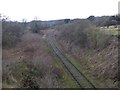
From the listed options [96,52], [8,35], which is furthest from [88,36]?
[8,35]

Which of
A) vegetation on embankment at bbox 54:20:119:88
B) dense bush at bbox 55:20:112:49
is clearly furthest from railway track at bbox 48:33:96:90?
dense bush at bbox 55:20:112:49

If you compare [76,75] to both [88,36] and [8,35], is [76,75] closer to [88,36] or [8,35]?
[88,36]

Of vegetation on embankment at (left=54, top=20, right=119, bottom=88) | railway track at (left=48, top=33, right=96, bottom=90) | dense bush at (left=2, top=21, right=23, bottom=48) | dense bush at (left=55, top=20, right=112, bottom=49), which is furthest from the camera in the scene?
dense bush at (left=2, top=21, right=23, bottom=48)

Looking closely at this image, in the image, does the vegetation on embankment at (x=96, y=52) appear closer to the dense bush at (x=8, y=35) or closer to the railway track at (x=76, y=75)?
the railway track at (x=76, y=75)

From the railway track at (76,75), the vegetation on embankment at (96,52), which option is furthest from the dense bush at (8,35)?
the railway track at (76,75)

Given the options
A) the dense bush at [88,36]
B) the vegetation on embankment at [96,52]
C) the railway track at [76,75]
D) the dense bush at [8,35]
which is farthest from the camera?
the dense bush at [8,35]

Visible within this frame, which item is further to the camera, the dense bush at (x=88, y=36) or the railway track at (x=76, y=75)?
the dense bush at (x=88, y=36)

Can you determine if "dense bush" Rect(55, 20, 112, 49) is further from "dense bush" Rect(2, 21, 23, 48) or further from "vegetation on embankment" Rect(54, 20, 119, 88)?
"dense bush" Rect(2, 21, 23, 48)

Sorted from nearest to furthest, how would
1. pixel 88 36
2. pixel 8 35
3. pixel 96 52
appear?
pixel 96 52, pixel 88 36, pixel 8 35

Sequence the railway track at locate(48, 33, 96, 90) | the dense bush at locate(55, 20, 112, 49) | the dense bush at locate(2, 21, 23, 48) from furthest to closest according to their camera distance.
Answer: the dense bush at locate(2, 21, 23, 48)
the dense bush at locate(55, 20, 112, 49)
the railway track at locate(48, 33, 96, 90)

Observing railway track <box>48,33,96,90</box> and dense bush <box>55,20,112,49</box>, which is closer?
railway track <box>48,33,96,90</box>

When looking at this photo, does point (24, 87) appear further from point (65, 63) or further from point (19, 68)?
point (65, 63)

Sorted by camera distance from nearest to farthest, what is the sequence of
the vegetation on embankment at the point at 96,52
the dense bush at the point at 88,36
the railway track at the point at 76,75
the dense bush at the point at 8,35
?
the railway track at the point at 76,75
the vegetation on embankment at the point at 96,52
the dense bush at the point at 88,36
the dense bush at the point at 8,35

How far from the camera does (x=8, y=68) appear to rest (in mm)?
21828
